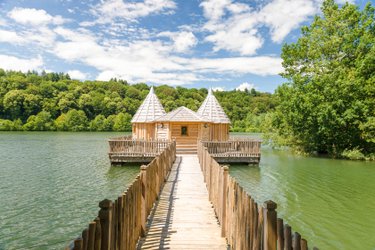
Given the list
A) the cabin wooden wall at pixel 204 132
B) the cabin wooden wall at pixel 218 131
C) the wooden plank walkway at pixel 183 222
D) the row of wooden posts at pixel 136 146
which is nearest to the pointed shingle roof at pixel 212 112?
the cabin wooden wall at pixel 218 131

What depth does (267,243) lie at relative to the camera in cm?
351

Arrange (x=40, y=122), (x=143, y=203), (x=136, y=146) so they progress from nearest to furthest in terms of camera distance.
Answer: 1. (x=143, y=203)
2. (x=136, y=146)
3. (x=40, y=122)

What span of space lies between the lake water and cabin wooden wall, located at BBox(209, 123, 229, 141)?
26.8ft

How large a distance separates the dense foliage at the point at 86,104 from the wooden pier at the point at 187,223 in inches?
3635

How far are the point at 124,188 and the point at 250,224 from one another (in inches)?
514

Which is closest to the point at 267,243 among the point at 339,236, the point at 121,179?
the point at 339,236

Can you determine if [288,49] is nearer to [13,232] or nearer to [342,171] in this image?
[342,171]

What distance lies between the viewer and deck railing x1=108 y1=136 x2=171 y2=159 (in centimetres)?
2381

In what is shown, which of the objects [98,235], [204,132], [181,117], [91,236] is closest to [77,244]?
[91,236]

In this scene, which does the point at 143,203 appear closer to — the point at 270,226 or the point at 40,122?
the point at 270,226

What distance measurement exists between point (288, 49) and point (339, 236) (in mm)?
28848

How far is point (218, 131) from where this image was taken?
32844 mm

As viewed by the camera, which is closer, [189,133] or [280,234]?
[280,234]

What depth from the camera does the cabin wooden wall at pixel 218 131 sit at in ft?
105
